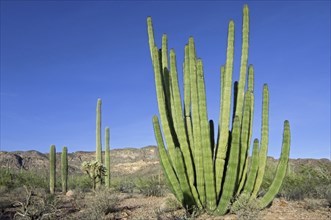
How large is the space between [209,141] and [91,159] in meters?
63.9

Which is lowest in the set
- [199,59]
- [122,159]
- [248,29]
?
[122,159]

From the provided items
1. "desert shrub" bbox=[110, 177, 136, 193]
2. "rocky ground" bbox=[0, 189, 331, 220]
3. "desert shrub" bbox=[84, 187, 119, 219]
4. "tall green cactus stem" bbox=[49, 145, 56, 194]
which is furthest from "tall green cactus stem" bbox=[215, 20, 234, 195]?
"tall green cactus stem" bbox=[49, 145, 56, 194]

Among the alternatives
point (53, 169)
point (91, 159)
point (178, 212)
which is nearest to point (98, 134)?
point (53, 169)

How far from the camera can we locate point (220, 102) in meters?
9.86

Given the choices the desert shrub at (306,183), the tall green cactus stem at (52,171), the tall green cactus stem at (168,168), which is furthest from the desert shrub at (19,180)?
the tall green cactus stem at (168,168)

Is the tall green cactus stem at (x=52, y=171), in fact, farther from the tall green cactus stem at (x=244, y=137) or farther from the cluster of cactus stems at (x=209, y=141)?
the tall green cactus stem at (x=244, y=137)

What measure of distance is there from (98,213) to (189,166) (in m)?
2.74

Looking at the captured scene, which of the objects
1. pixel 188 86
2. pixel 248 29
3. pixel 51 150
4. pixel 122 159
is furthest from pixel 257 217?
pixel 122 159

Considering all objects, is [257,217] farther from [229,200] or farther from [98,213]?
[98,213]

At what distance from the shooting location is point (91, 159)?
70.8 meters

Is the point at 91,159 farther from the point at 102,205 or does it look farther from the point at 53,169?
the point at 102,205

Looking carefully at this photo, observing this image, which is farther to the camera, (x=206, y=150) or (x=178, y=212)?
(x=178, y=212)

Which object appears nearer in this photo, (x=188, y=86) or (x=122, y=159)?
(x=188, y=86)

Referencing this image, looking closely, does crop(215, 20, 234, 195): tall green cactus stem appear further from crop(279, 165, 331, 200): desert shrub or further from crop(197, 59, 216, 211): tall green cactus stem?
crop(279, 165, 331, 200): desert shrub
